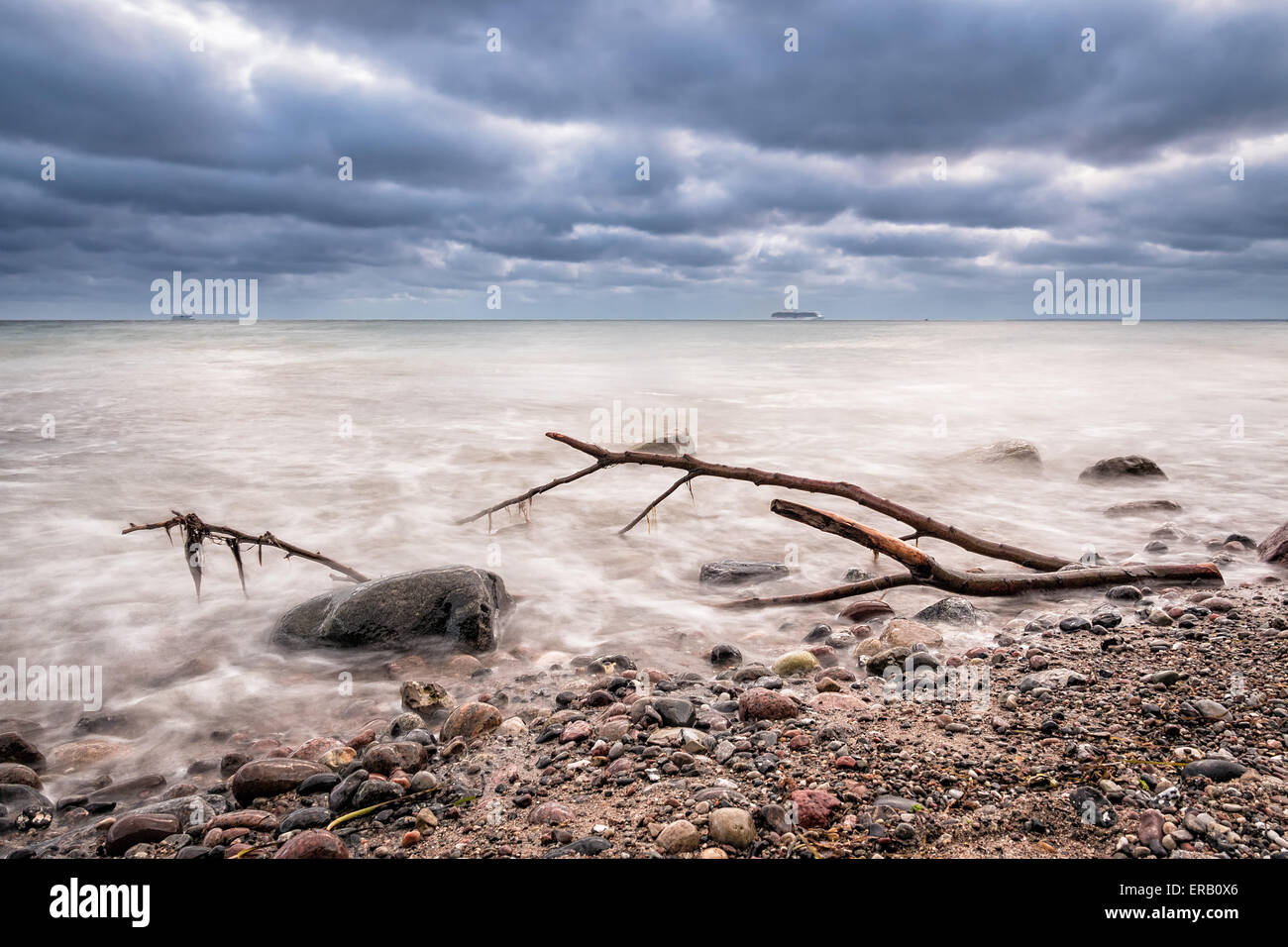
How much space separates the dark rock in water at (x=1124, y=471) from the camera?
854 centimetres

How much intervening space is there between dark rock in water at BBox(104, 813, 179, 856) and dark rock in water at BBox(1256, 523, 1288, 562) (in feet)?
21.7

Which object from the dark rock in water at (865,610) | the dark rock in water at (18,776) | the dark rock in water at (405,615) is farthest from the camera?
the dark rock in water at (865,610)

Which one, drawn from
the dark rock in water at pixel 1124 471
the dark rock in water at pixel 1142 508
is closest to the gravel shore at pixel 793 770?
the dark rock in water at pixel 1142 508

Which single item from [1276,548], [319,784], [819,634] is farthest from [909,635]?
[1276,548]

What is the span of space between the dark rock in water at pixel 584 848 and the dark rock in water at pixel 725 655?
6.30 feet

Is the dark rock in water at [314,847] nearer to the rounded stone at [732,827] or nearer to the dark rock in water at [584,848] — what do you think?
the dark rock in water at [584,848]

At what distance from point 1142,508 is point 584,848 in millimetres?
7363

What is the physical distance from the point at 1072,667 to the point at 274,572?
217 inches

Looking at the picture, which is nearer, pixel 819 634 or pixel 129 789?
pixel 129 789

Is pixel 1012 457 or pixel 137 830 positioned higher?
pixel 1012 457

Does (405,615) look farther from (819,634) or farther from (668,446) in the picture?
(668,446)

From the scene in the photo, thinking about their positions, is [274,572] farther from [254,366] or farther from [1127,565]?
[254,366]

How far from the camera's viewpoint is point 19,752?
9.75 ft
